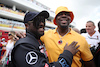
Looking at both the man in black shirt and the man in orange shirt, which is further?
the man in orange shirt

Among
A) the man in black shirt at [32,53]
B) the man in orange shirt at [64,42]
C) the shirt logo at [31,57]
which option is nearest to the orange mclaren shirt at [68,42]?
the man in orange shirt at [64,42]

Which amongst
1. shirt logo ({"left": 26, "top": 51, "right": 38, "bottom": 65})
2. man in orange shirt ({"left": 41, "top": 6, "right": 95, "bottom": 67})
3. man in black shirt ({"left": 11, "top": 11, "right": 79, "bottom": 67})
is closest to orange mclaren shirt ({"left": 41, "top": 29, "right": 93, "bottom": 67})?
man in orange shirt ({"left": 41, "top": 6, "right": 95, "bottom": 67})

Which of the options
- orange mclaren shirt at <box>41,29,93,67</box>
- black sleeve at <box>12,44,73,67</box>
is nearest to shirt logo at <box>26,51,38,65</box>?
black sleeve at <box>12,44,73,67</box>

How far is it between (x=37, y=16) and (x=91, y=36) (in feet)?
6.88

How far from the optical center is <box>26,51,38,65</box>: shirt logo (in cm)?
77

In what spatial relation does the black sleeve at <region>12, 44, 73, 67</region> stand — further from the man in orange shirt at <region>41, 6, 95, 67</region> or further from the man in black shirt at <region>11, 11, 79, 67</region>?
the man in orange shirt at <region>41, 6, 95, 67</region>

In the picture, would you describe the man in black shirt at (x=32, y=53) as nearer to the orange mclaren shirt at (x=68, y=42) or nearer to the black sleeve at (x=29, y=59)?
the black sleeve at (x=29, y=59)

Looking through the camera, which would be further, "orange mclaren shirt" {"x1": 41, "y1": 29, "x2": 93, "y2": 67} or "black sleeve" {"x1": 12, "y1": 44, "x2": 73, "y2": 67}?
"orange mclaren shirt" {"x1": 41, "y1": 29, "x2": 93, "y2": 67}

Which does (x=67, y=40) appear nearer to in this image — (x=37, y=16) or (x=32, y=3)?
(x=37, y=16)

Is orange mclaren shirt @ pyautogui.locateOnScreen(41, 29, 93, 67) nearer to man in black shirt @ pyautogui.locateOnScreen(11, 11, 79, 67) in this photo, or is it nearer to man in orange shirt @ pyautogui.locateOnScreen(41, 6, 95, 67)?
man in orange shirt @ pyautogui.locateOnScreen(41, 6, 95, 67)

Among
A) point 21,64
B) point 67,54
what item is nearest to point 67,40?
point 67,54

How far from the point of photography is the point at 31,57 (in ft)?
2.58

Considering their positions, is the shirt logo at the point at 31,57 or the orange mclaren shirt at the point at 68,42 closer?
the shirt logo at the point at 31,57

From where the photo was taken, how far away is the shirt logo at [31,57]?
0.77m
